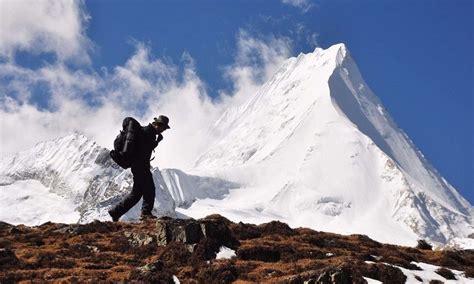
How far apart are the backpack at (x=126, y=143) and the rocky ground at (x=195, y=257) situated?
2.22 metres

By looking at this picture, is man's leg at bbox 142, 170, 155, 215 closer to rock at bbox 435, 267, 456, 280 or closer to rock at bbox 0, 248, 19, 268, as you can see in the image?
rock at bbox 0, 248, 19, 268

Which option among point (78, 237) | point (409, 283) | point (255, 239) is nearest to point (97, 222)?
point (78, 237)

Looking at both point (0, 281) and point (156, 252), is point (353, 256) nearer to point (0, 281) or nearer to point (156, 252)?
point (156, 252)

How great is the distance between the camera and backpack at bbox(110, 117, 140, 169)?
25.7 m

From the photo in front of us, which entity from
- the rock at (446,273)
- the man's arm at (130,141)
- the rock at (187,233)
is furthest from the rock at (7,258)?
the rock at (446,273)

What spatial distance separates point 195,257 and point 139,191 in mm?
3828

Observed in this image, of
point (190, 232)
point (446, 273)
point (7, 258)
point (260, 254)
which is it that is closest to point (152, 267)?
point (190, 232)

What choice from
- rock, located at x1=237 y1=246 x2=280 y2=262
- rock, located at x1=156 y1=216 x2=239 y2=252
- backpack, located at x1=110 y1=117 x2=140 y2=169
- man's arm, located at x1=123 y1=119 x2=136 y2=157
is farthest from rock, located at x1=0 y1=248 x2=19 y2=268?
rock, located at x1=237 y1=246 x2=280 y2=262

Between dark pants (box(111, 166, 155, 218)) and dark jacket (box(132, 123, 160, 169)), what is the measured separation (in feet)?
0.76

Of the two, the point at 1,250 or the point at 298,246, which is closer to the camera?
the point at 1,250

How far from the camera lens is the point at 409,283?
24500mm

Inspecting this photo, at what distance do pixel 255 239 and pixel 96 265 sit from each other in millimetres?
7311

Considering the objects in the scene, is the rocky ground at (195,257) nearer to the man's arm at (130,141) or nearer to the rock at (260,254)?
the rock at (260,254)

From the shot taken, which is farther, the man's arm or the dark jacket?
the dark jacket
